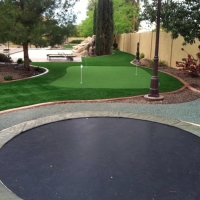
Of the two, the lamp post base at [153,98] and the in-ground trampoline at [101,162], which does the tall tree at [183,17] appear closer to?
the lamp post base at [153,98]

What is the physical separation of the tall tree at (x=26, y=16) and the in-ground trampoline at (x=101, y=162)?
5464mm

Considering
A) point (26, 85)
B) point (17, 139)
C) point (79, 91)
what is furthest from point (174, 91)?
point (17, 139)

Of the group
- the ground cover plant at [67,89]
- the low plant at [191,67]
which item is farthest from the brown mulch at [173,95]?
the ground cover plant at [67,89]

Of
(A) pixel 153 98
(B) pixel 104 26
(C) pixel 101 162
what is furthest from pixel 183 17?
(B) pixel 104 26

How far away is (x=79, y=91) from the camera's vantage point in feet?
26.9

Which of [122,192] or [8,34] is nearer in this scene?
[122,192]

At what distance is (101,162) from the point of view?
137 inches

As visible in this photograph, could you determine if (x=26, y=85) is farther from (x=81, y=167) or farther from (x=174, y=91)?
A: (x=81, y=167)

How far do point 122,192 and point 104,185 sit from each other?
0.24 metres

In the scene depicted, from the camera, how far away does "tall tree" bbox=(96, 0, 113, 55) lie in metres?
23.2

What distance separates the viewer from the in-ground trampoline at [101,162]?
9.21 feet

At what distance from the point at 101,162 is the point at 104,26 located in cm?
2131

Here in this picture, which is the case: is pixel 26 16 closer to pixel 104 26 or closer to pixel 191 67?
pixel 191 67

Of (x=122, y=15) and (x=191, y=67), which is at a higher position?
(x=122, y=15)
